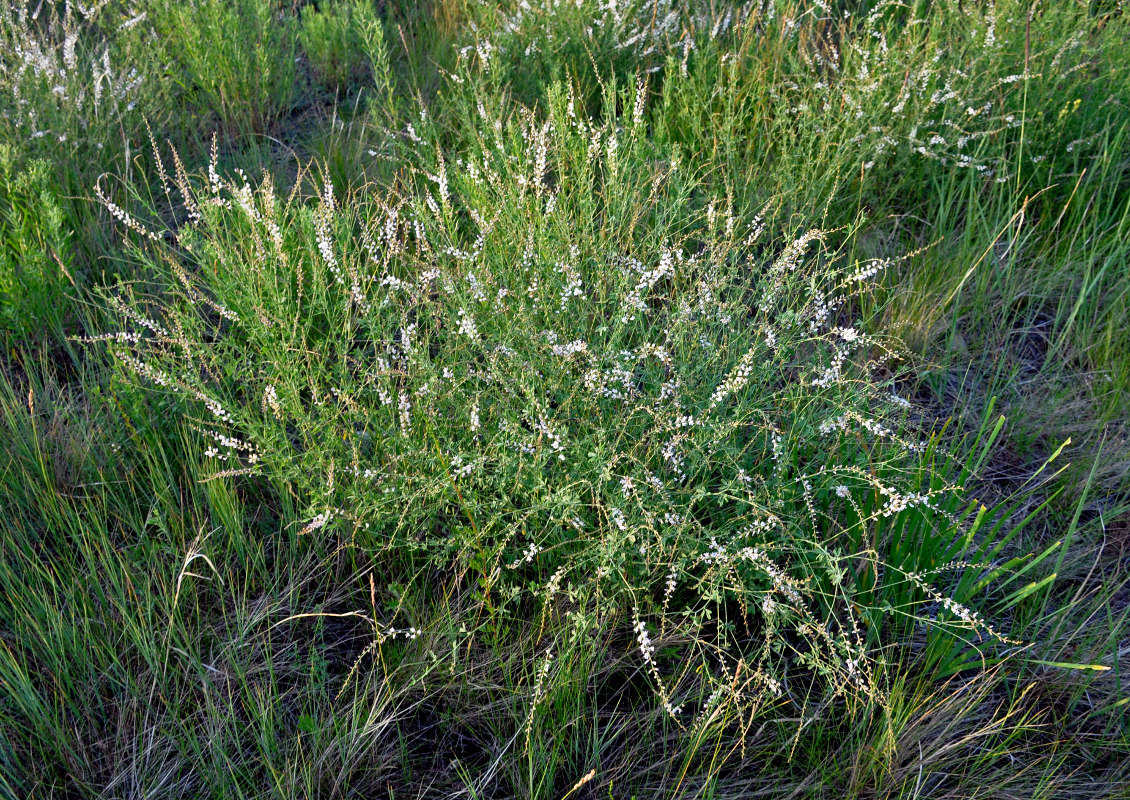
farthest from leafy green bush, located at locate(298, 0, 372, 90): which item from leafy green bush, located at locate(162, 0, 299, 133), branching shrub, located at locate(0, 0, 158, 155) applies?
branching shrub, located at locate(0, 0, 158, 155)

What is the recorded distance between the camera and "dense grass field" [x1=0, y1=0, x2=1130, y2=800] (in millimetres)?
1847

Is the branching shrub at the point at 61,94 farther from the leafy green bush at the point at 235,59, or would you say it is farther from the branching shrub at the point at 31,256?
the branching shrub at the point at 31,256

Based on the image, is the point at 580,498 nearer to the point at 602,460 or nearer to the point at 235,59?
the point at 602,460

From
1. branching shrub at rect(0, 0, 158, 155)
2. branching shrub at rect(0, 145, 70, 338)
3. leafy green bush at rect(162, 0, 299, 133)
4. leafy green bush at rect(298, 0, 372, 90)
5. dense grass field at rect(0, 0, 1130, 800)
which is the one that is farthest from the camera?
leafy green bush at rect(298, 0, 372, 90)

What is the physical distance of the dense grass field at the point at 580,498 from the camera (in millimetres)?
1847

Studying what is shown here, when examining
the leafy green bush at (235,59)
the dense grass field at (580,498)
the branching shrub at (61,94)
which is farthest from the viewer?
the leafy green bush at (235,59)

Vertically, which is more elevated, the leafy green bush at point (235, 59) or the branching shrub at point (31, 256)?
the leafy green bush at point (235, 59)

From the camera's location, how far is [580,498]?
2082mm

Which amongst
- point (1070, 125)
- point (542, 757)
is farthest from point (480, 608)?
point (1070, 125)

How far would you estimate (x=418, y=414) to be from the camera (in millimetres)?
2131

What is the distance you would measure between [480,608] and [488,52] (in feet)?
8.84

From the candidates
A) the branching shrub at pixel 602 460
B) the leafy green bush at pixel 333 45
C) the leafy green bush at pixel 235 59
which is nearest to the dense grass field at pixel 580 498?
the branching shrub at pixel 602 460

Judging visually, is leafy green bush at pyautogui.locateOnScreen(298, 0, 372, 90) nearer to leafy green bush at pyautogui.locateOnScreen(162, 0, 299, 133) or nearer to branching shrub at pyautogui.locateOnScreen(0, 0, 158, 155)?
leafy green bush at pyautogui.locateOnScreen(162, 0, 299, 133)

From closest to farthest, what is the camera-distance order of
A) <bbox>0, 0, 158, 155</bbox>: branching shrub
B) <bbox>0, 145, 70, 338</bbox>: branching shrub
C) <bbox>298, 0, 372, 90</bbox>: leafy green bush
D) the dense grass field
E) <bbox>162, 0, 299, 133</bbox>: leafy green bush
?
the dense grass field → <bbox>0, 145, 70, 338</bbox>: branching shrub → <bbox>0, 0, 158, 155</bbox>: branching shrub → <bbox>162, 0, 299, 133</bbox>: leafy green bush → <bbox>298, 0, 372, 90</bbox>: leafy green bush
